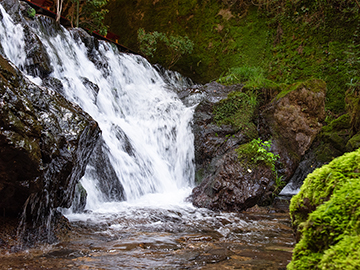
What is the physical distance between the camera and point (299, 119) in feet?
20.7

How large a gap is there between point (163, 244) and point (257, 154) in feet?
11.9

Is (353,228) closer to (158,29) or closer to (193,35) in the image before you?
(193,35)

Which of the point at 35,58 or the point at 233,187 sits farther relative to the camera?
the point at 35,58

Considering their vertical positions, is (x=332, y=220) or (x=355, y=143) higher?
(x=355, y=143)

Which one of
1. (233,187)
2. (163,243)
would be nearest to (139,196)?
(233,187)

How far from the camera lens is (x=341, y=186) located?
119 centimetres

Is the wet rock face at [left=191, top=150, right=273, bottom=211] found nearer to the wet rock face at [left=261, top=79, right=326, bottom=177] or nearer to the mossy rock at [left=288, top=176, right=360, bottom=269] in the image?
the wet rock face at [left=261, top=79, right=326, bottom=177]

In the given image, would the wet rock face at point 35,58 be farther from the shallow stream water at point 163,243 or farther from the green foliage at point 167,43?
the green foliage at point 167,43

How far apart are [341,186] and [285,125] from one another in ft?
18.2

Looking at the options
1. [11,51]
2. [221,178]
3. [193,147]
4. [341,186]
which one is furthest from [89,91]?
[341,186]

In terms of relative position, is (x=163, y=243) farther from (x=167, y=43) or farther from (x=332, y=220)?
(x=167, y=43)

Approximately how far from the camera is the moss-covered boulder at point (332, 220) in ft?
3.27

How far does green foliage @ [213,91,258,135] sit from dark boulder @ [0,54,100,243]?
13.0ft

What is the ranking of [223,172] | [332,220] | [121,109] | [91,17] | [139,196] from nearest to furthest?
[332,220] < [139,196] < [223,172] < [121,109] < [91,17]
